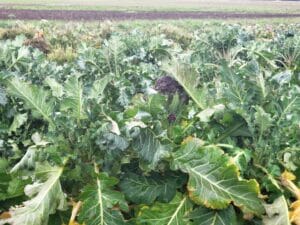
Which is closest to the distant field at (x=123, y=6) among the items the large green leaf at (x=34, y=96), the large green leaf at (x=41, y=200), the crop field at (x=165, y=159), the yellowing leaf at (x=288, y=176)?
the large green leaf at (x=34, y=96)

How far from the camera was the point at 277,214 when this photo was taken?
2219 mm

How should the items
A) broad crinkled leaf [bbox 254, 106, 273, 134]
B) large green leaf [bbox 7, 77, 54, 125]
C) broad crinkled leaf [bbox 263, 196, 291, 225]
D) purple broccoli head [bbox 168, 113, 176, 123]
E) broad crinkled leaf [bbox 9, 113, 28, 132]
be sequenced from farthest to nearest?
broad crinkled leaf [bbox 9, 113, 28, 132] → purple broccoli head [bbox 168, 113, 176, 123] → large green leaf [bbox 7, 77, 54, 125] → broad crinkled leaf [bbox 254, 106, 273, 134] → broad crinkled leaf [bbox 263, 196, 291, 225]

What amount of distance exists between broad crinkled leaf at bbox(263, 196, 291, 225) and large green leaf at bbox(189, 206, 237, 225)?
0.54ft

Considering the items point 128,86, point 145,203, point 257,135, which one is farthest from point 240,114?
point 128,86

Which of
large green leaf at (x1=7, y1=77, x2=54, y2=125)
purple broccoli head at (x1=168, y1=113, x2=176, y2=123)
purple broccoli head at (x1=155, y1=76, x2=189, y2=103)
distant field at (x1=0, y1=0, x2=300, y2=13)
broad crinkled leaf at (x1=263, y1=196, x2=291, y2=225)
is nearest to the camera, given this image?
broad crinkled leaf at (x1=263, y1=196, x2=291, y2=225)

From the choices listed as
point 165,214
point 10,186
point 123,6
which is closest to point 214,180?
point 165,214

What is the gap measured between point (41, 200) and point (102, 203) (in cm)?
26

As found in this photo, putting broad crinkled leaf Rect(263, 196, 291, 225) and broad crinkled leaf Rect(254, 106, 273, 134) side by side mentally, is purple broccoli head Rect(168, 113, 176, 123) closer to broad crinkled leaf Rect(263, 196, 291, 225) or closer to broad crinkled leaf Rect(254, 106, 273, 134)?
broad crinkled leaf Rect(254, 106, 273, 134)

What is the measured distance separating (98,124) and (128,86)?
875 mm

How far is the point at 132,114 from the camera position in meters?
2.38

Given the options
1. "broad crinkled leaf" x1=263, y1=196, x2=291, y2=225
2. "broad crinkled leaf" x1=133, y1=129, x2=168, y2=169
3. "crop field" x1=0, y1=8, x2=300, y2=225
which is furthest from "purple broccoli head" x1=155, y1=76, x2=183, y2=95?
"broad crinkled leaf" x1=263, y1=196, x2=291, y2=225

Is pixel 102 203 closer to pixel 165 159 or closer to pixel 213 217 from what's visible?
pixel 165 159

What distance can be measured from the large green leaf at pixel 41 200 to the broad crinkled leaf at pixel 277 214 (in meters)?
0.91

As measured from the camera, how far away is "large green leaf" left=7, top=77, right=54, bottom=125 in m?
2.55
